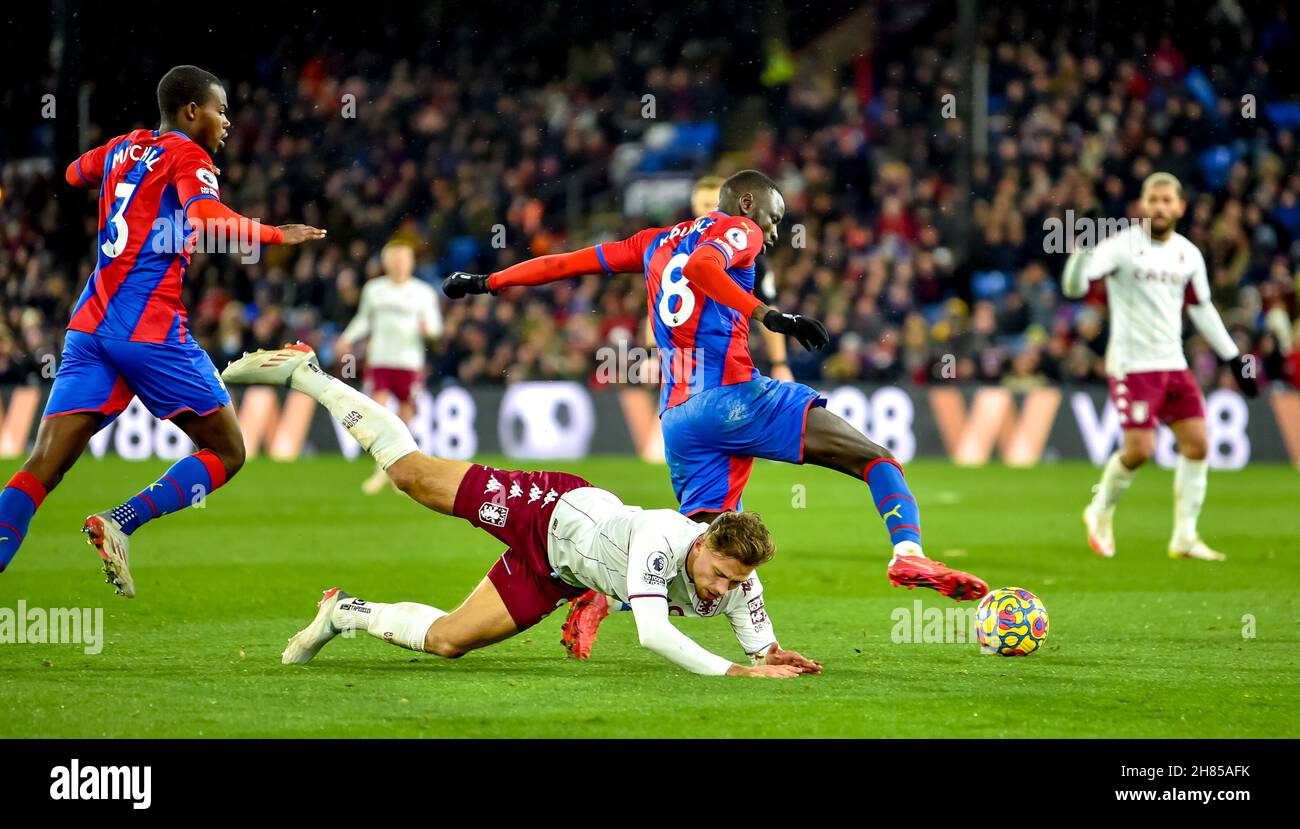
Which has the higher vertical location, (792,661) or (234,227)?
(234,227)

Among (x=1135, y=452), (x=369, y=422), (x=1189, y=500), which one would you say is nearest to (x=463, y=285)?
(x=369, y=422)

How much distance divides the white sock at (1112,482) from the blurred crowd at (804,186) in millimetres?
8753

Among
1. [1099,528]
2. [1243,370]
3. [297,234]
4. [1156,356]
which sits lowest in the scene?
[1099,528]

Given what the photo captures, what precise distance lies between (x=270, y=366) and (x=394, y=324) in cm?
931

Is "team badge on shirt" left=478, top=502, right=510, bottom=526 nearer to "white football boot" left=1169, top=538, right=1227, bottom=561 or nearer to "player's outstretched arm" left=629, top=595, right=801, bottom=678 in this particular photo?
"player's outstretched arm" left=629, top=595, right=801, bottom=678

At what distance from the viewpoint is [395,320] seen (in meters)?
16.3

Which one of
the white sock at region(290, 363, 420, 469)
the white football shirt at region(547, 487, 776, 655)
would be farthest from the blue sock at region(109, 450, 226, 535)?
the white football shirt at region(547, 487, 776, 655)

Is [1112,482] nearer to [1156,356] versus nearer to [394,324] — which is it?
[1156,356]

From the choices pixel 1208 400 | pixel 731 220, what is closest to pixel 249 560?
pixel 731 220

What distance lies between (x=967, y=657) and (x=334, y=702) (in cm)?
261

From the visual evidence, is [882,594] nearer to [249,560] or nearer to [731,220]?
[731,220]

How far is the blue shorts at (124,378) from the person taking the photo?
23.7 feet

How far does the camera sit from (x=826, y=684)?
614 cm

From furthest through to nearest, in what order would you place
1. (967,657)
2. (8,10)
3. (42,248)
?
1. (42,248)
2. (8,10)
3. (967,657)
